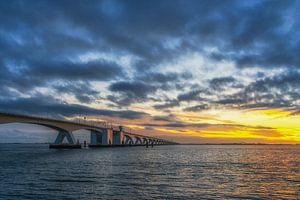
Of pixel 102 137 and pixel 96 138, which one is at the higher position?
pixel 102 137

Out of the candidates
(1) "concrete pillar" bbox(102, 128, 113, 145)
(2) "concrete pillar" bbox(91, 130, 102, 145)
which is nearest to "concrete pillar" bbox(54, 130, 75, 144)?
(1) "concrete pillar" bbox(102, 128, 113, 145)

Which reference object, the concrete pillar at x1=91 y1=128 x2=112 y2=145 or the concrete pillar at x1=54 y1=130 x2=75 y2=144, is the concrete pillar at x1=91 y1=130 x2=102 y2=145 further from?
the concrete pillar at x1=54 y1=130 x2=75 y2=144

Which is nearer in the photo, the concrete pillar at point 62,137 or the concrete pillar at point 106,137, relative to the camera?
the concrete pillar at point 62,137

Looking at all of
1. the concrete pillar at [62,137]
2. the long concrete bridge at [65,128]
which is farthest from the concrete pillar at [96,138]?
the concrete pillar at [62,137]

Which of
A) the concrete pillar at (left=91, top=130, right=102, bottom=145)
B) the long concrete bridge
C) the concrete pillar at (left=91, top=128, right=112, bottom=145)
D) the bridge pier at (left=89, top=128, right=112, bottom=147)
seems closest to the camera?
the long concrete bridge

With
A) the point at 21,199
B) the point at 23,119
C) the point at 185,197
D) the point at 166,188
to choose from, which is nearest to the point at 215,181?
the point at 166,188

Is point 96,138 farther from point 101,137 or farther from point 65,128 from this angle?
point 65,128

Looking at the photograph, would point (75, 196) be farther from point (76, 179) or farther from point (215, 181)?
point (215, 181)

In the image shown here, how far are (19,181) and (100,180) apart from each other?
8.22m

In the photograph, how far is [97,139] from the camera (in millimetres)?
186500

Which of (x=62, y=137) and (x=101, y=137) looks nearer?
(x=62, y=137)

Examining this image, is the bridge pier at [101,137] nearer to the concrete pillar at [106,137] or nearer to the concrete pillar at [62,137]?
the concrete pillar at [106,137]

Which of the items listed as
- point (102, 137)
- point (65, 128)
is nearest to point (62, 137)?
point (65, 128)

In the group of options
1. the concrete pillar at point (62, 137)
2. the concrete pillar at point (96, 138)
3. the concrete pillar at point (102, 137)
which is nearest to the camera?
the concrete pillar at point (62, 137)
